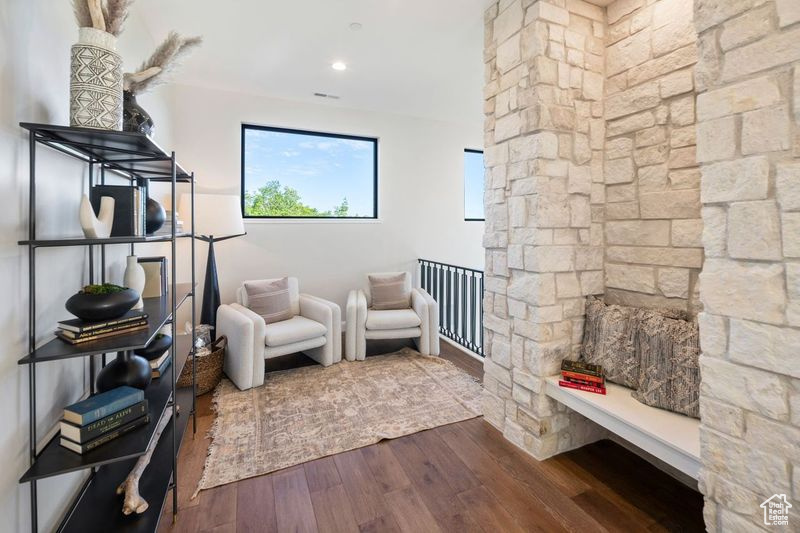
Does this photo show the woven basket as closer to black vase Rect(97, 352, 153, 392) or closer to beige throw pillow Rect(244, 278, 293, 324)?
beige throw pillow Rect(244, 278, 293, 324)

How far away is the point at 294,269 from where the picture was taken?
4195mm

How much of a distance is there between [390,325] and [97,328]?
8.28 ft

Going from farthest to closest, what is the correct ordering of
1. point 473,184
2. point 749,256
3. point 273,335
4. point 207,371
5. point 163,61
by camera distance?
point 473,184, point 273,335, point 207,371, point 163,61, point 749,256

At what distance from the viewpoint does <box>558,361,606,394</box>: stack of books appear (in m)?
1.92

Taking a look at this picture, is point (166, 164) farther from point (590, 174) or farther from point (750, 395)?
point (750, 395)

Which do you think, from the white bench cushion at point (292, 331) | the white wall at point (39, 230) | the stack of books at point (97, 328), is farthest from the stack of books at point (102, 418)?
the white bench cushion at point (292, 331)

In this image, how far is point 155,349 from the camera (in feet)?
6.56

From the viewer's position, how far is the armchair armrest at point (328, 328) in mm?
3424

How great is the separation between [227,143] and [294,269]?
4.98ft

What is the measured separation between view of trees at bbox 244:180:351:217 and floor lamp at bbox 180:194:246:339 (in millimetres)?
766

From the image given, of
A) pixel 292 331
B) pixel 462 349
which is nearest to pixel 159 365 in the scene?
pixel 292 331

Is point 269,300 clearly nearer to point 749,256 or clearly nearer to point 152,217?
point 152,217

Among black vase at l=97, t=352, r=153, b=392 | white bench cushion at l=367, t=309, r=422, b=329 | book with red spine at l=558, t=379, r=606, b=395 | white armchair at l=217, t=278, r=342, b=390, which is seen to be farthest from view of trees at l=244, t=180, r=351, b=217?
book with red spine at l=558, t=379, r=606, b=395

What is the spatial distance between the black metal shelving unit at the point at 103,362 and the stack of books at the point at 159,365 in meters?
0.03
